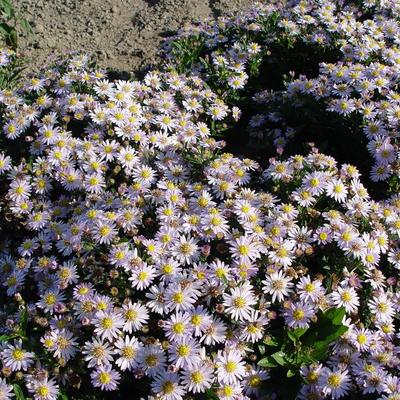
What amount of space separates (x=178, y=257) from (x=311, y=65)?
3117mm

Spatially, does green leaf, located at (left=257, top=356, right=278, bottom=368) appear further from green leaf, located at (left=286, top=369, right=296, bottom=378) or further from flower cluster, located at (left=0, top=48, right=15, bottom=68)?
flower cluster, located at (left=0, top=48, right=15, bottom=68)

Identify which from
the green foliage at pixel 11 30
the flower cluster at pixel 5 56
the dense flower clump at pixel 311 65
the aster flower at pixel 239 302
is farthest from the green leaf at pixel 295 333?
the green foliage at pixel 11 30

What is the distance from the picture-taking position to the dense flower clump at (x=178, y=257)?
113 inches

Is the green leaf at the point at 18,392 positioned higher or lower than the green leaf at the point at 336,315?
lower

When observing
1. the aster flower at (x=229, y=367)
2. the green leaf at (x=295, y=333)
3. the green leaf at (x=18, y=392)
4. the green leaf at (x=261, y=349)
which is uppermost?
the green leaf at (x=295, y=333)

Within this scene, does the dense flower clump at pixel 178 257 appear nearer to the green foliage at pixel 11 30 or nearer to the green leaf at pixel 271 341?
the green leaf at pixel 271 341

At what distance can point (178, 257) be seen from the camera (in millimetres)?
3158

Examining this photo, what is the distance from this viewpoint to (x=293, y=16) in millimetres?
5574

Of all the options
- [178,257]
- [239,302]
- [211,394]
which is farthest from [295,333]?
[178,257]

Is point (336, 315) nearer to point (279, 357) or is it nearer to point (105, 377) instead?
point (279, 357)

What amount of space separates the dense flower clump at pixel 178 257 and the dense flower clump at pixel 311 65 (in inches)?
2.1

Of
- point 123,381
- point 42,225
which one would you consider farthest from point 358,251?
point 42,225

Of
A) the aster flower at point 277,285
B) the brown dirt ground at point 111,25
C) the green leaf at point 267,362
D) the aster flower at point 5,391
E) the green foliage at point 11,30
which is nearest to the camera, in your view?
the aster flower at point 5,391

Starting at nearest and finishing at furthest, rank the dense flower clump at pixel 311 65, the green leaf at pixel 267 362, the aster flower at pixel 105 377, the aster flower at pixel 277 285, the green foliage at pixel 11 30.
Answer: the aster flower at pixel 105 377 < the green leaf at pixel 267 362 < the aster flower at pixel 277 285 < the dense flower clump at pixel 311 65 < the green foliage at pixel 11 30
